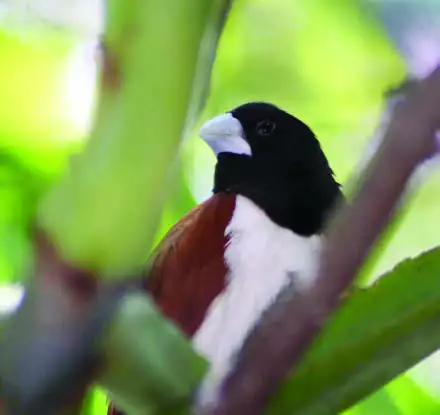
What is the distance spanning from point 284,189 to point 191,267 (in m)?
0.21

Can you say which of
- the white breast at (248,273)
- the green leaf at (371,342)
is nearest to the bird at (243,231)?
the white breast at (248,273)

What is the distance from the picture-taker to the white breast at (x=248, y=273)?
2.53 feet

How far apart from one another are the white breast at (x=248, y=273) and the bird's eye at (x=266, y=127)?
8.6 inches

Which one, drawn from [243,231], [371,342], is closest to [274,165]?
[243,231]

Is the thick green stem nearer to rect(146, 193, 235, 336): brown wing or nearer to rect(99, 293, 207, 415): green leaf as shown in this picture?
rect(99, 293, 207, 415): green leaf

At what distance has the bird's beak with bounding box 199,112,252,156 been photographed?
1018mm

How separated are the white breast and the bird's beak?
151 millimetres

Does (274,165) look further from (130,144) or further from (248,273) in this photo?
(130,144)

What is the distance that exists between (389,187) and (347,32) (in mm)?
590

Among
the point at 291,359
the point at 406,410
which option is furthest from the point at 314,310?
the point at 406,410

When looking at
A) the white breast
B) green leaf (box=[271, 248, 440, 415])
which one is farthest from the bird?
green leaf (box=[271, 248, 440, 415])

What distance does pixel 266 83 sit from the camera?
32.0 inches

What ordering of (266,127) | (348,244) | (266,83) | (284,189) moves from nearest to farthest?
(348,244) < (266,83) < (284,189) < (266,127)

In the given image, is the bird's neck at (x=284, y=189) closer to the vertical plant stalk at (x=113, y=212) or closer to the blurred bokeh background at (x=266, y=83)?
the blurred bokeh background at (x=266, y=83)
